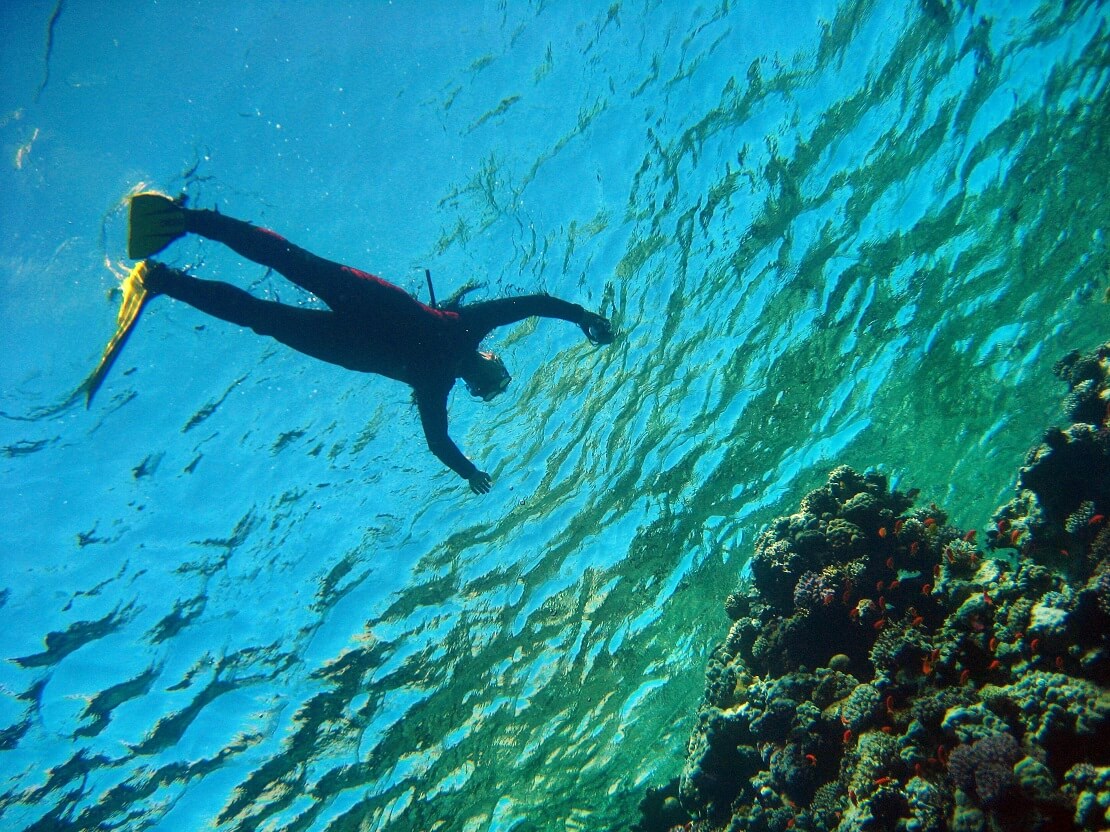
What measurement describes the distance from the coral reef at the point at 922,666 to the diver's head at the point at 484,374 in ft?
14.1

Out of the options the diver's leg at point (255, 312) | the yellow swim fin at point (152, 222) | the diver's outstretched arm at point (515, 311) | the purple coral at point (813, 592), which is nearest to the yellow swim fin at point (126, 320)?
the yellow swim fin at point (152, 222)

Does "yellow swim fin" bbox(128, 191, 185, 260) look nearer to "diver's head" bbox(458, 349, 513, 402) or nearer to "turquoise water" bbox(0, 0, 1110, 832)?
"turquoise water" bbox(0, 0, 1110, 832)

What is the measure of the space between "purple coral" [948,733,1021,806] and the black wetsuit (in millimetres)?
5184

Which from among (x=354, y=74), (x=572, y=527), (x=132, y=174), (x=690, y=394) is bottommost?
(x=572, y=527)

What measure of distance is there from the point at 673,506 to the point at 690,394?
10.0 ft

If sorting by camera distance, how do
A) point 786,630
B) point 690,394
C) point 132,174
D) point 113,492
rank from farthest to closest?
1. point 690,394
2. point 113,492
3. point 132,174
4. point 786,630

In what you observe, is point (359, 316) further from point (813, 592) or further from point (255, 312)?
point (813, 592)

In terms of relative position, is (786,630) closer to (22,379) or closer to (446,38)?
(446,38)

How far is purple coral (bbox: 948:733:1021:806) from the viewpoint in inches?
157

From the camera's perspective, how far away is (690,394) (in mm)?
12398

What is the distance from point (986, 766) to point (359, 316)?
22.2 feet

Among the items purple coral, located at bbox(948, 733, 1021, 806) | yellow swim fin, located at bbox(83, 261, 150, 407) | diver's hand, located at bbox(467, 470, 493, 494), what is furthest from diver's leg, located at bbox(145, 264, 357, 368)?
purple coral, located at bbox(948, 733, 1021, 806)

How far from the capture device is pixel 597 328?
21.7ft

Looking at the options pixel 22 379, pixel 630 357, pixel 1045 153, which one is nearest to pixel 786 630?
pixel 630 357
